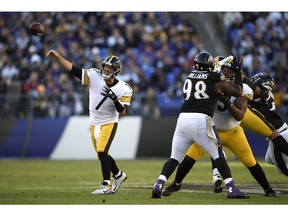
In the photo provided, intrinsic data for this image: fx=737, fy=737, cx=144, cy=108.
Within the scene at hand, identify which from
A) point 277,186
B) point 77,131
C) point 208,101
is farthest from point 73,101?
point 208,101

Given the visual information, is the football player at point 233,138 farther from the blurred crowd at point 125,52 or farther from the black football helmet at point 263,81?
the blurred crowd at point 125,52

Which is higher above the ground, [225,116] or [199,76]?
[199,76]

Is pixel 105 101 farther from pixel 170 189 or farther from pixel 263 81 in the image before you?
pixel 263 81

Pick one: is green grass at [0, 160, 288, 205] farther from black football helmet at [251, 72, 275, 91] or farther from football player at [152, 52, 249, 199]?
black football helmet at [251, 72, 275, 91]

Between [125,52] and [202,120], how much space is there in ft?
40.7

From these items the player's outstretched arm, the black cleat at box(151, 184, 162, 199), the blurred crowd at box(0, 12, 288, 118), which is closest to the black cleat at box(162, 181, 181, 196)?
the black cleat at box(151, 184, 162, 199)

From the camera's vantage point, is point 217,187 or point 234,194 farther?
point 217,187

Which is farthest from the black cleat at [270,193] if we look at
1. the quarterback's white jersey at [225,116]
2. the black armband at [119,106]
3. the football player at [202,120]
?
the black armband at [119,106]

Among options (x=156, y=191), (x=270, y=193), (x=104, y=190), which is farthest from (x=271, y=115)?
(x=104, y=190)

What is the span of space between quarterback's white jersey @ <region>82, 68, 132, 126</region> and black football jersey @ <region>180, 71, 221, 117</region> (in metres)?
1.60

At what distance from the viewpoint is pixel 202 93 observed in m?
9.32

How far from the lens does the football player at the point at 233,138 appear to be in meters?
9.72

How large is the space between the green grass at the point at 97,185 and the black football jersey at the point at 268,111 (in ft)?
3.20

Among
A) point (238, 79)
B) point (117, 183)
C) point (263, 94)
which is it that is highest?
point (238, 79)
